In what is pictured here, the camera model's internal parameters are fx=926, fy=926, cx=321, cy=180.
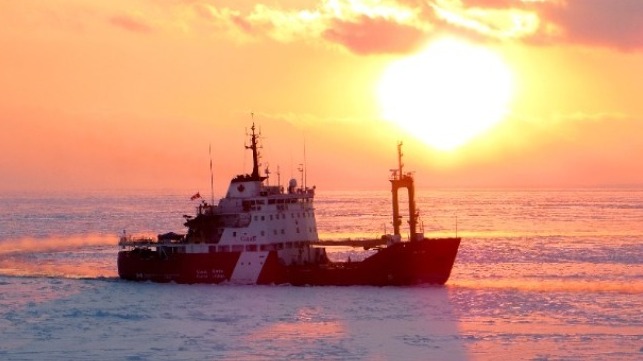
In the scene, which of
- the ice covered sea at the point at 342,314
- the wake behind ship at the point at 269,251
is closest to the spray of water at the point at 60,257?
the ice covered sea at the point at 342,314

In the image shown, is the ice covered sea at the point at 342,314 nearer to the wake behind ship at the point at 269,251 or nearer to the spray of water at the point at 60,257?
the spray of water at the point at 60,257

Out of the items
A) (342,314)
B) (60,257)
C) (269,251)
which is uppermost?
(269,251)

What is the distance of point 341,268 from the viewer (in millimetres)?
42312

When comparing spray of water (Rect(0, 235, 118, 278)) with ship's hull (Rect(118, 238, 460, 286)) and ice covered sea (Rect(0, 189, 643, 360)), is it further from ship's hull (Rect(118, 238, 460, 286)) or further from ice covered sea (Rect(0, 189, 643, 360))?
ship's hull (Rect(118, 238, 460, 286))

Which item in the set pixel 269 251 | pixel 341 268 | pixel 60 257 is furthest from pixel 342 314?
pixel 60 257

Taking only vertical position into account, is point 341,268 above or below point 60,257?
below

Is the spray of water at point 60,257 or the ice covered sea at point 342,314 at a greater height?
the spray of water at point 60,257

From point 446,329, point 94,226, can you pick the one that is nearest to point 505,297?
point 446,329

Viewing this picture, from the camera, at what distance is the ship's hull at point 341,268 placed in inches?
1655

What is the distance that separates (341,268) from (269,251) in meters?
3.52

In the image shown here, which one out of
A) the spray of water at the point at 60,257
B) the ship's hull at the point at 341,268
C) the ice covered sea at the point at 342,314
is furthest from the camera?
the spray of water at the point at 60,257

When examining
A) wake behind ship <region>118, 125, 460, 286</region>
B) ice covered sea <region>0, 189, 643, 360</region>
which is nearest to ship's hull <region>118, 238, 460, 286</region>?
wake behind ship <region>118, 125, 460, 286</region>

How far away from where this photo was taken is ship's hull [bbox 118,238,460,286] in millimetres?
→ 42031

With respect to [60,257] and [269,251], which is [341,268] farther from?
[60,257]
